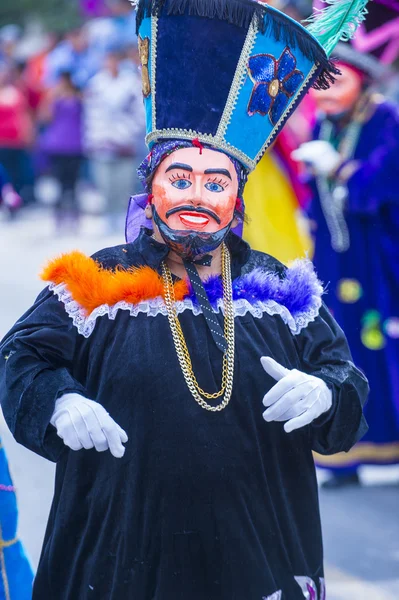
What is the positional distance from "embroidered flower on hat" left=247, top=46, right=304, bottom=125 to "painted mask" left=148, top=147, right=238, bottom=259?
0.55 feet

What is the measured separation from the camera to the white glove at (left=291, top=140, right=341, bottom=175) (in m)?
5.34

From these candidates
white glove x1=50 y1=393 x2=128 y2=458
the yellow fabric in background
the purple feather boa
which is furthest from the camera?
the yellow fabric in background

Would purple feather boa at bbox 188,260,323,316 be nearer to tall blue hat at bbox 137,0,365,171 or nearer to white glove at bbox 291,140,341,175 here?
tall blue hat at bbox 137,0,365,171

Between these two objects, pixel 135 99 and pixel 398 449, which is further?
pixel 135 99

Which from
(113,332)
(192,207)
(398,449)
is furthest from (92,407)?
(398,449)

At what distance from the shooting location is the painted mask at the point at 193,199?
280cm

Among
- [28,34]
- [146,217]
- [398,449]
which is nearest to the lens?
[146,217]

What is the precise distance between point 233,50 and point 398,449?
3078 millimetres

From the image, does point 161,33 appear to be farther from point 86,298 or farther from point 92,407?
point 92,407

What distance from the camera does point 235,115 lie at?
2.82m

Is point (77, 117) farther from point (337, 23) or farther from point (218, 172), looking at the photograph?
point (218, 172)

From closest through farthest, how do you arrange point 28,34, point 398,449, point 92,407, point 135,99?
point 92,407 < point 398,449 < point 135,99 < point 28,34

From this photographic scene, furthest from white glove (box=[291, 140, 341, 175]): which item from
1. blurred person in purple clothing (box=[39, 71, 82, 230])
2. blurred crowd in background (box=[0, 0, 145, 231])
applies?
blurred person in purple clothing (box=[39, 71, 82, 230])

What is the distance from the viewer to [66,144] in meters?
12.0
